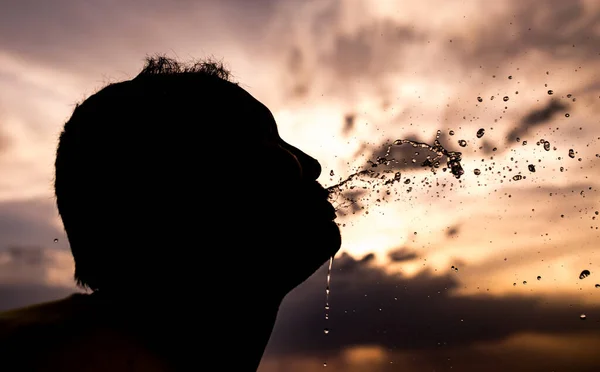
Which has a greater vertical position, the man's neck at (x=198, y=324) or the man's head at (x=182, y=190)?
the man's head at (x=182, y=190)

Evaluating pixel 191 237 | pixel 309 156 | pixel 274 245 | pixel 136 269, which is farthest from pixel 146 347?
pixel 309 156

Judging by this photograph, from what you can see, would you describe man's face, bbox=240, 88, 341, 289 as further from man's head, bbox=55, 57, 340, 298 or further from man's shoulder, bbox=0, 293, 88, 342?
man's shoulder, bbox=0, 293, 88, 342

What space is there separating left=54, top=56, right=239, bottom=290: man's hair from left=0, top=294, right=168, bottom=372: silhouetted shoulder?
44 cm

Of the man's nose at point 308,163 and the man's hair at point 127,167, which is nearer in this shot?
the man's hair at point 127,167

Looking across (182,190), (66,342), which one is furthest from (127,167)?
(66,342)

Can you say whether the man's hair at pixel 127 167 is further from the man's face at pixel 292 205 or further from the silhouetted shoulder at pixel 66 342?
the silhouetted shoulder at pixel 66 342

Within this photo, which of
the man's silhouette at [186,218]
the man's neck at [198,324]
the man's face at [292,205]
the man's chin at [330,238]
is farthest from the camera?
the man's chin at [330,238]

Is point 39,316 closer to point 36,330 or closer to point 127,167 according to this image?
point 36,330

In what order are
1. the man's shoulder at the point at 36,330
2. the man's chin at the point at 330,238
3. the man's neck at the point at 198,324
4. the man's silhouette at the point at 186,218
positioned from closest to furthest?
the man's shoulder at the point at 36,330, the man's neck at the point at 198,324, the man's silhouette at the point at 186,218, the man's chin at the point at 330,238

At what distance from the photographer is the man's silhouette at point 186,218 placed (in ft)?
6.59

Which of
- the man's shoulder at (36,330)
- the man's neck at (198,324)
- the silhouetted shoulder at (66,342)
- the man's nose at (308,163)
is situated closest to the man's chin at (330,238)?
the man's nose at (308,163)

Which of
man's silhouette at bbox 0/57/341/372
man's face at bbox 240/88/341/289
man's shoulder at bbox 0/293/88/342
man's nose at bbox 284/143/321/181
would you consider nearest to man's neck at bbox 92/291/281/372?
man's silhouette at bbox 0/57/341/372

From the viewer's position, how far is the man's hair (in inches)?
80.7

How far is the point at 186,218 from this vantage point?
2182mm
